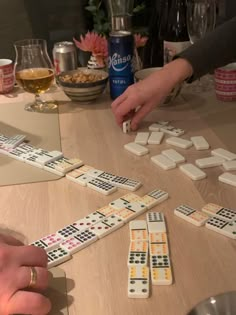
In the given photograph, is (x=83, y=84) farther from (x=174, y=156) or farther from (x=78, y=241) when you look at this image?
(x=78, y=241)

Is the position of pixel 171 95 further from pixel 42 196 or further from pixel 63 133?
pixel 42 196

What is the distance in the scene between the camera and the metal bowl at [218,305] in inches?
26.9

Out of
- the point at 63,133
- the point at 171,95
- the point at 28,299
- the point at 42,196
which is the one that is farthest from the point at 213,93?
the point at 28,299

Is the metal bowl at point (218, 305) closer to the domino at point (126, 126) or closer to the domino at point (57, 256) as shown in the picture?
the domino at point (57, 256)

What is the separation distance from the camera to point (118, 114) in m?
1.26

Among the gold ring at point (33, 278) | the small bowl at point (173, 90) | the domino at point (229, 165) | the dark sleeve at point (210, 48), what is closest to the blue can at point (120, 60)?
the small bowl at point (173, 90)

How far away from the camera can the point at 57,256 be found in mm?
780

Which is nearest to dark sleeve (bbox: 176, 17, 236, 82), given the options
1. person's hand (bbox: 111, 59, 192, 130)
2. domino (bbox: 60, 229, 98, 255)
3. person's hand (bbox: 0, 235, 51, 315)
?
person's hand (bbox: 111, 59, 192, 130)

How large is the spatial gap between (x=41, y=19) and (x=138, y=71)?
0.71m

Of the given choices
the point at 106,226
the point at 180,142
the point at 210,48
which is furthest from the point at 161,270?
the point at 210,48

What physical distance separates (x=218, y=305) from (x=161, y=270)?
0.10m

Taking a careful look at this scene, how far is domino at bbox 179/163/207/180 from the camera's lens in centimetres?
101

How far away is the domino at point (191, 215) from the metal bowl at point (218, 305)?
172 millimetres

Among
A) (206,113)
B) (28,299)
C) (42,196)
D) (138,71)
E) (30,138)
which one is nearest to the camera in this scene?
(28,299)
